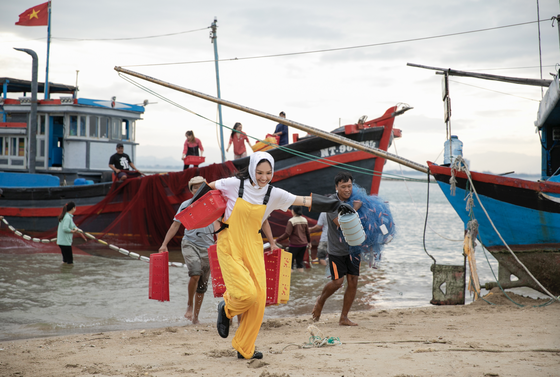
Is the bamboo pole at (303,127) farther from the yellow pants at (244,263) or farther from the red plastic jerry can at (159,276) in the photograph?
the yellow pants at (244,263)

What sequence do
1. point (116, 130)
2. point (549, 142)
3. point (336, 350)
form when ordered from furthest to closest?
point (116, 130) → point (549, 142) → point (336, 350)

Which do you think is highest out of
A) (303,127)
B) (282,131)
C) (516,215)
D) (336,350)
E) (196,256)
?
(282,131)

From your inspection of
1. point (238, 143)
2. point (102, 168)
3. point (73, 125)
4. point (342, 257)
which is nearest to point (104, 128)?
point (73, 125)

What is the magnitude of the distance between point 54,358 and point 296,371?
2388 mm

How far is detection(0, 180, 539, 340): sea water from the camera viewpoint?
6629 mm

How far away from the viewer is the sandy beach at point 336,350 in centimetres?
361

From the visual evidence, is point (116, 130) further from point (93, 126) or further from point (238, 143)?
point (238, 143)

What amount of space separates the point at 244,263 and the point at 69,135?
47.8 feet

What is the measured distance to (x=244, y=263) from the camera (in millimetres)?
3971

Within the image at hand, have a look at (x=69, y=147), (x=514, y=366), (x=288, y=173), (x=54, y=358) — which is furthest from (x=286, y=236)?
(x=69, y=147)

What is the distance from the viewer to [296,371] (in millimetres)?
3580

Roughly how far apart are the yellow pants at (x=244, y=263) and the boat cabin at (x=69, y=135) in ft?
43.6

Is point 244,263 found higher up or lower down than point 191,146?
lower down

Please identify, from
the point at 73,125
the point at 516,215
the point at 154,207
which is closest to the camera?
the point at 516,215
